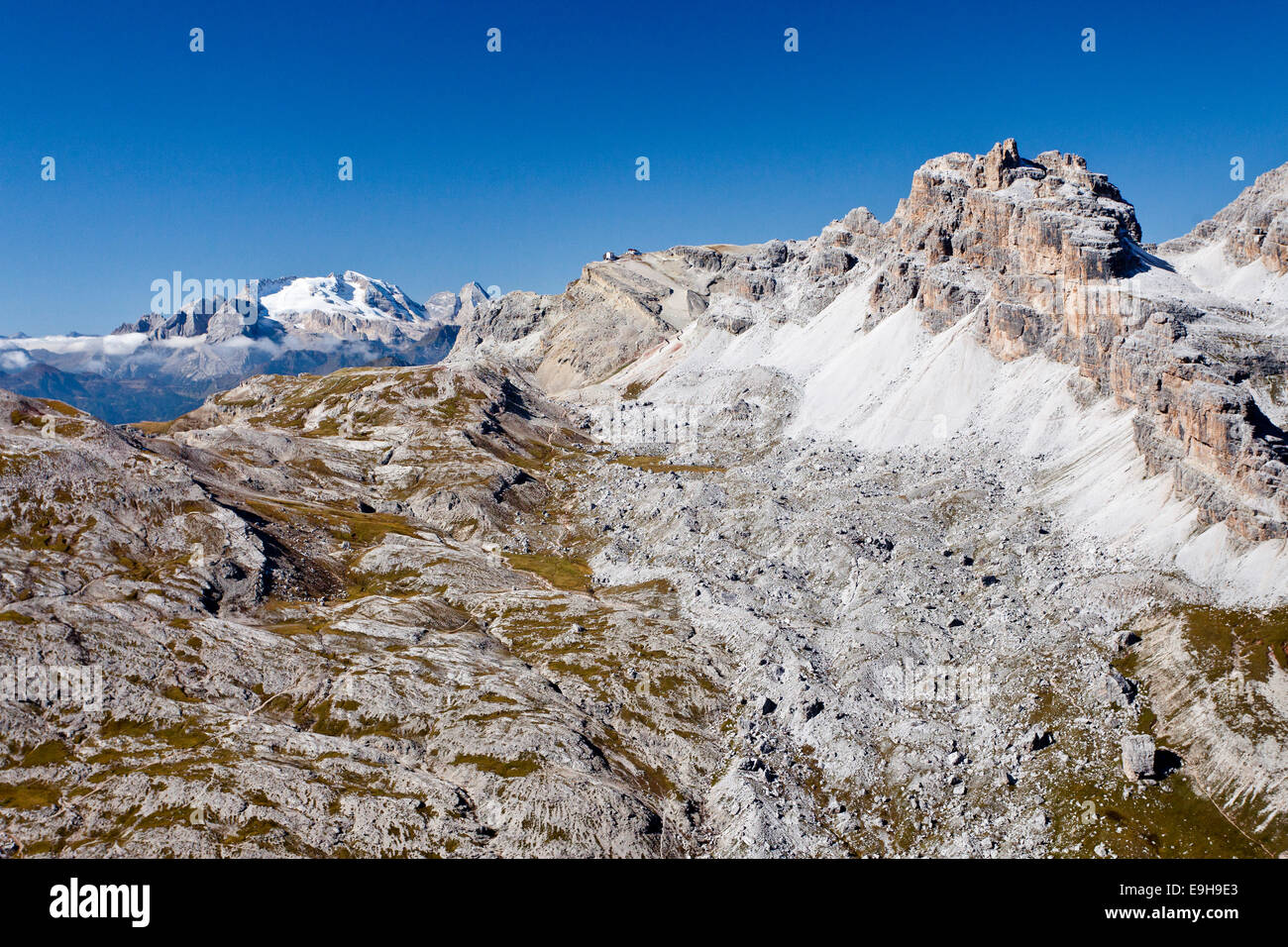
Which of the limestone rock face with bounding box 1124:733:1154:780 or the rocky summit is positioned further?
the rocky summit

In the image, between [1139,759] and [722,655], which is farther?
[722,655]

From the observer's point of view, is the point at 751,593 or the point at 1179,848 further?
the point at 751,593

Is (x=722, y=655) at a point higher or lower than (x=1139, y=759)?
higher

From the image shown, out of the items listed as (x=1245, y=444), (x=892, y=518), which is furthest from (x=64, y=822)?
(x=1245, y=444)

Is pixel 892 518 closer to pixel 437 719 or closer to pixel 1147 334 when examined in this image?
pixel 1147 334

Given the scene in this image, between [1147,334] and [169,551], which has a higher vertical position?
[1147,334]

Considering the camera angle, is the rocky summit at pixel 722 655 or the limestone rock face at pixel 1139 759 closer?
the limestone rock face at pixel 1139 759

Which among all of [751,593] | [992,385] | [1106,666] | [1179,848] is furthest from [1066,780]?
[992,385]
